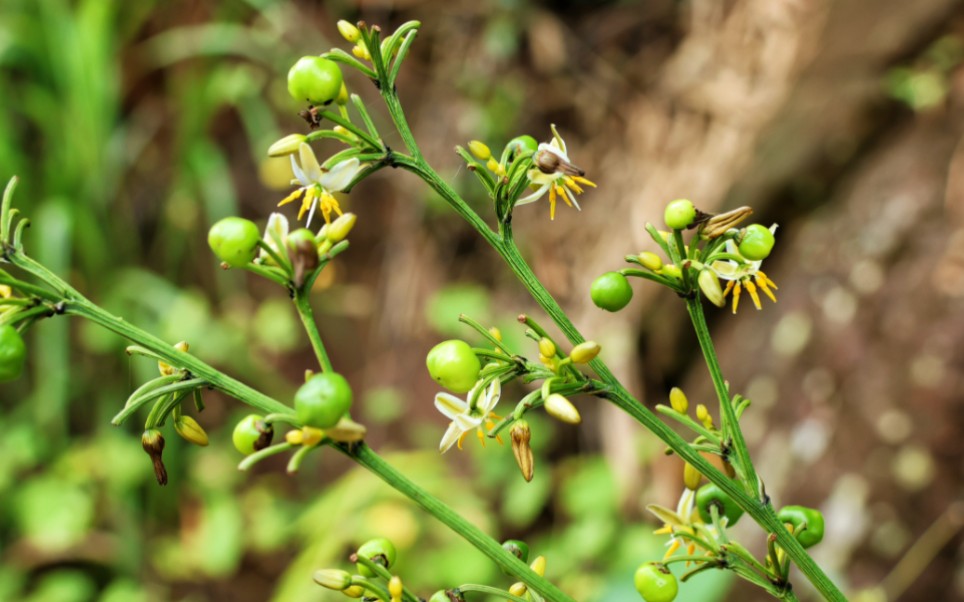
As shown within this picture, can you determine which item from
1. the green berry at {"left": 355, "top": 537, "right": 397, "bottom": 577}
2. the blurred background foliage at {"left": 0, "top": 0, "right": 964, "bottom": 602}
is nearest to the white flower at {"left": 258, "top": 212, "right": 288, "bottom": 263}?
the green berry at {"left": 355, "top": 537, "right": 397, "bottom": 577}

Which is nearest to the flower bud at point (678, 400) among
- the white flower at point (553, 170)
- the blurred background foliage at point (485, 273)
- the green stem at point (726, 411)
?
the green stem at point (726, 411)

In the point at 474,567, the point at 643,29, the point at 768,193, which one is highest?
the point at 643,29

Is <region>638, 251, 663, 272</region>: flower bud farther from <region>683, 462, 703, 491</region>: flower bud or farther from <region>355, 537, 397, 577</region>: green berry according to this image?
<region>355, 537, 397, 577</region>: green berry

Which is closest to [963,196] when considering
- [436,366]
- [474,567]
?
[474,567]

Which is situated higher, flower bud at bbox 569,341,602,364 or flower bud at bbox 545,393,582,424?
flower bud at bbox 569,341,602,364

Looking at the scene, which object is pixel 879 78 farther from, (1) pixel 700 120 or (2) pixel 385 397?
(2) pixel 385 397

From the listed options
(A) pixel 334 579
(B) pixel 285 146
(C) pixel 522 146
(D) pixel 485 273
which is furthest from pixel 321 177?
(D) pixel 485 273

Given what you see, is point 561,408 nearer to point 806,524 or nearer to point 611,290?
point 611,290
